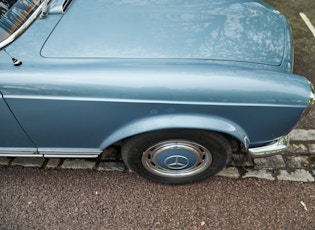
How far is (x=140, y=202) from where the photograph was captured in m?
2.34

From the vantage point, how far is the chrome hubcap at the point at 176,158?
82.1 inches

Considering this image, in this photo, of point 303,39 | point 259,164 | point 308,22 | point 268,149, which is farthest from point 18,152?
point 308,22

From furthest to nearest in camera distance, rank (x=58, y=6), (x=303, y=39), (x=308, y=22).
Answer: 1. (x=308, y=22)
2. (x=303, y=39)
3. (x=58, y=6)

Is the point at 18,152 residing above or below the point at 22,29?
below

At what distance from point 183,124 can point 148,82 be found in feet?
1.19

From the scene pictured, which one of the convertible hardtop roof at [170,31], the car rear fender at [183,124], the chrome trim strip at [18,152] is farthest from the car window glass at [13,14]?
the car rear fender at [183,124]

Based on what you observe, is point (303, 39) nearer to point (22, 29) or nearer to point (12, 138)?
point (22, 29)

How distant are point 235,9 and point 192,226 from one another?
1815mm

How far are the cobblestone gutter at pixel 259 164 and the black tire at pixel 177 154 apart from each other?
303mm

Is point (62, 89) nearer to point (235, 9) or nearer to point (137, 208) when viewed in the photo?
point (137, 208)

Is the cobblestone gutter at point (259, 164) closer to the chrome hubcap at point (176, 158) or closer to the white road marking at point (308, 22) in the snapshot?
the chrome hubcap at point (176, 158)

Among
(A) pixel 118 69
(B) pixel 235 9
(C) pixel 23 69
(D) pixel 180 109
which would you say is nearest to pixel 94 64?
(A) pixel 118 69

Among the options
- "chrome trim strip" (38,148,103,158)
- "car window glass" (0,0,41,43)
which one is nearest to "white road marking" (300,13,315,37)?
"chrome trim strip" (38,148,103,158)

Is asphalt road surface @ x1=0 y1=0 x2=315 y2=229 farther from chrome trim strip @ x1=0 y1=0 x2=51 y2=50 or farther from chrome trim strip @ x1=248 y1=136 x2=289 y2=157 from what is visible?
chrome trim strip @ x1=0 y1=0 x2=51 y2=50
